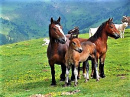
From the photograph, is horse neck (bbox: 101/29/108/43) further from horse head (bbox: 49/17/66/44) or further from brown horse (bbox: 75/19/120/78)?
horse head (bbox: 49/17/66/44)

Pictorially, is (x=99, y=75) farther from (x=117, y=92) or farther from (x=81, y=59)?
(x=117, y=92)

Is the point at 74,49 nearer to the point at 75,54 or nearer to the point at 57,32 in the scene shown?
the point at 75,54

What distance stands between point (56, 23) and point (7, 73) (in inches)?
427

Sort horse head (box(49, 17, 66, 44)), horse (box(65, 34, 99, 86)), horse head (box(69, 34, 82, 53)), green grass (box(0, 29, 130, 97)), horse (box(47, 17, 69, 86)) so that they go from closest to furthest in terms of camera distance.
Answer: green grass (box(0, 29, 130, 97)) → horse head (box(69, 34, 82, 53)) → horse (box(65, 34, 99, 86)) → horse head (box(49, 17, 66, 44)) → horse (box(47, 17, 69, 86))

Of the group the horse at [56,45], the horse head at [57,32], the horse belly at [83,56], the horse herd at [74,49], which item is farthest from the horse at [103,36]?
the horse head at [57,32]

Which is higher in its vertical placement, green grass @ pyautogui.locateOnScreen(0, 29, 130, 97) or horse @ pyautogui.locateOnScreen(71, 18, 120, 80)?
horse @ pyautogui.locateOnScreen(71, 18, 120, 80)

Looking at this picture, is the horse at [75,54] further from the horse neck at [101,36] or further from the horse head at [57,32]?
the horse neck at [101,36]

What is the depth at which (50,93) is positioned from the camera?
14602 mm

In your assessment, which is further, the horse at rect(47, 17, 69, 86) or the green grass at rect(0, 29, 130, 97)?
the horse at rect(47, 17, 69, 86)

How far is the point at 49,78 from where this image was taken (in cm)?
2080

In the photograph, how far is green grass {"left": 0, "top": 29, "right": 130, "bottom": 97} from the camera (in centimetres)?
1455

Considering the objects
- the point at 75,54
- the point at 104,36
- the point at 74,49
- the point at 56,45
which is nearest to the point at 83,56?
the point at 75,54

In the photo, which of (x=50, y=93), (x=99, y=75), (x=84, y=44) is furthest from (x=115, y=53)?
(x=50, y=93)

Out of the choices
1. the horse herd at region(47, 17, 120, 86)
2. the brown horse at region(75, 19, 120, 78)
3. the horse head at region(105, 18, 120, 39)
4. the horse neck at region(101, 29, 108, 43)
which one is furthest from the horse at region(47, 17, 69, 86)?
the horse head at region(105, 18, 120, 39)
